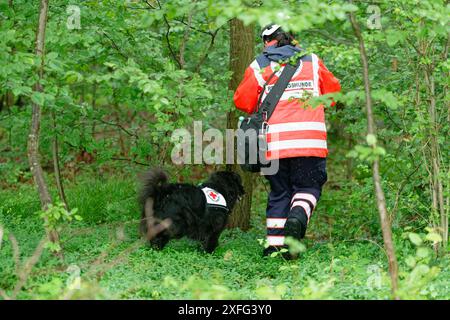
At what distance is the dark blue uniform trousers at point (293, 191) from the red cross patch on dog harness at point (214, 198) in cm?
49

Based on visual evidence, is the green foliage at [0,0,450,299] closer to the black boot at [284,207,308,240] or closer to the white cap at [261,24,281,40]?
the black boot at [284,207,308,240]

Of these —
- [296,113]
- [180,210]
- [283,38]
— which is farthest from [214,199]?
[283,38]

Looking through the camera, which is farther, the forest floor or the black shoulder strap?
the black shoulder strap

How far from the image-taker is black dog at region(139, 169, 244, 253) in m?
6.27

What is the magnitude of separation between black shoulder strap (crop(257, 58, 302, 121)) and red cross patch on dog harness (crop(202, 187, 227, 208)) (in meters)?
0.96

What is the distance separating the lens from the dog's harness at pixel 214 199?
6.53m

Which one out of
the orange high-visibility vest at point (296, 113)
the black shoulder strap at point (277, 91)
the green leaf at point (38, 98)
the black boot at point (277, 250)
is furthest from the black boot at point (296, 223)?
the green leaf at point (38, 98)

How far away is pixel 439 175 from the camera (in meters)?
5.80

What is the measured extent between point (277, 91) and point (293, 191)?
3.41ft

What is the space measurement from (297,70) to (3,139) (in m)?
7.95

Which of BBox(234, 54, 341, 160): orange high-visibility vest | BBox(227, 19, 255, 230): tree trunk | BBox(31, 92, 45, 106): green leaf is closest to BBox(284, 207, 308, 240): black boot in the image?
BBox(234, 54, 341, 160): orange high-visibility vest

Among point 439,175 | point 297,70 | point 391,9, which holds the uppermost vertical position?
point 391,9

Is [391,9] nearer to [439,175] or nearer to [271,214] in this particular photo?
[439,175]

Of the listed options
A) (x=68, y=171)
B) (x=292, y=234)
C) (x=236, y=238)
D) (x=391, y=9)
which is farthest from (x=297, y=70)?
(x=68, y=171)
